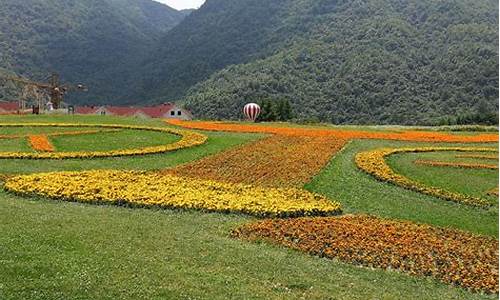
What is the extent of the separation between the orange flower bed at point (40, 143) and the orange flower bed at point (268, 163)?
24.9ft

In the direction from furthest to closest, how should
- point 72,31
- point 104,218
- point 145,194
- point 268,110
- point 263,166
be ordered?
point 72,31 < point 268,110 < point 263,166 < point 145,194 < point 104,218

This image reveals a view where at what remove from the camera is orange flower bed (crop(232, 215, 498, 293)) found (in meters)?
13.0

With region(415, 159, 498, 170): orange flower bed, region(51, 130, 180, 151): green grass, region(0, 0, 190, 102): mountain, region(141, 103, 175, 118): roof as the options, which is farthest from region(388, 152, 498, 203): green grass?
region(0, 0, 190, 102): mountain

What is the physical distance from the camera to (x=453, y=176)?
→ 927 inches

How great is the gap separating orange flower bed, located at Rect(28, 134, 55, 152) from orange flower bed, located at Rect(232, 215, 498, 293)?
1620 centimetres

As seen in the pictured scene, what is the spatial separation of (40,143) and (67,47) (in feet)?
497

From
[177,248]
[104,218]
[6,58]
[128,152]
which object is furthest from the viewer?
[6,58]

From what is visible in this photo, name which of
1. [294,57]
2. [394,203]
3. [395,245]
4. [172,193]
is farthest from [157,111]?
[395,245]

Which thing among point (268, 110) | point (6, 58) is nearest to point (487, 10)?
point (268, 110)

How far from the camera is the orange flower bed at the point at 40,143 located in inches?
1125

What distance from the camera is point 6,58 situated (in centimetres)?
14375

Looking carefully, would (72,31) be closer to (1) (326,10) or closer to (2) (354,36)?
(1) (326,10)

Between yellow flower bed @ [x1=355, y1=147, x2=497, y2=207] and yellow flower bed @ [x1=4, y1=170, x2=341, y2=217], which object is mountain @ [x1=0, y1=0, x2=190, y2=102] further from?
yellow flower bed @ [x1=4, y1=170, x2=341, y2=217]

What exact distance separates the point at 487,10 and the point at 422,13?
42.4 ft
